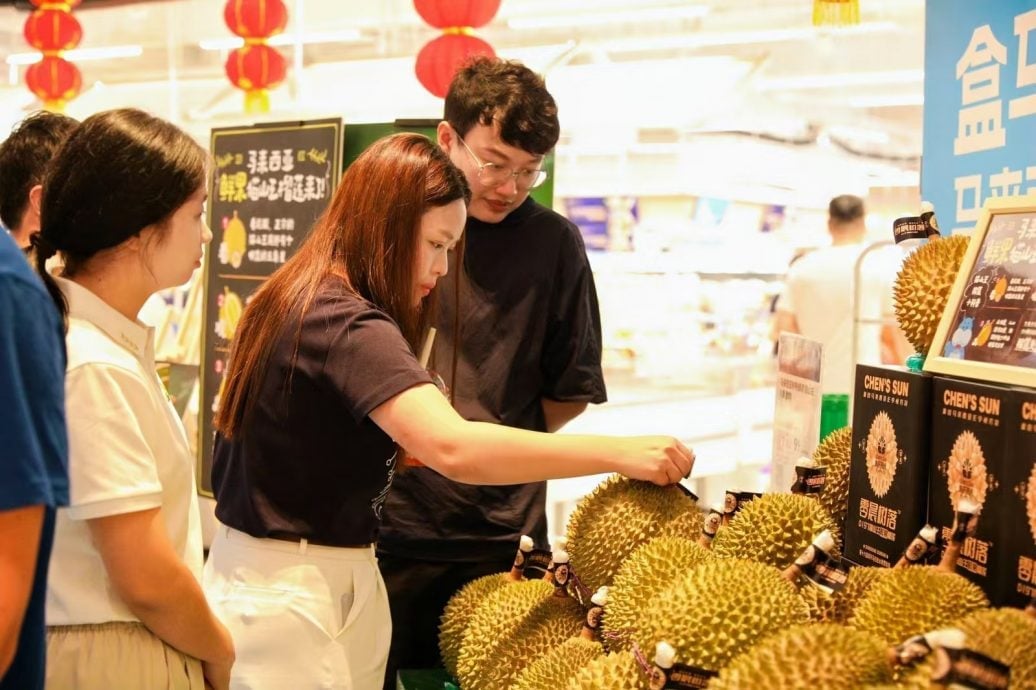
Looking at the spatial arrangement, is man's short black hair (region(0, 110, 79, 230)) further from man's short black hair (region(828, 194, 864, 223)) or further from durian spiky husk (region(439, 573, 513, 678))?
man's short black hair (region(828, 194, 864, 223))

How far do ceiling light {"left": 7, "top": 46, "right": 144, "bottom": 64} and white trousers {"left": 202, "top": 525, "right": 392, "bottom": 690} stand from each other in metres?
8.01

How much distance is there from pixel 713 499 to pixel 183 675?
5246 mm

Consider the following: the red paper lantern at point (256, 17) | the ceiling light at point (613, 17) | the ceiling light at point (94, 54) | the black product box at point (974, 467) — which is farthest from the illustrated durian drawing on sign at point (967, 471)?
the ceiling light at point (94, 54)

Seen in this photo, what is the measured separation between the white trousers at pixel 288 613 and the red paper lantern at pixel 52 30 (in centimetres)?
504

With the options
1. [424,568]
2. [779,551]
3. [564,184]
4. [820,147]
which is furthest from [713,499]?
[779,551]

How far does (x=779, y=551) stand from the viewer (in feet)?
4.82

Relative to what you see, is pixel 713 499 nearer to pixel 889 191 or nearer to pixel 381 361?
pixel 889 191

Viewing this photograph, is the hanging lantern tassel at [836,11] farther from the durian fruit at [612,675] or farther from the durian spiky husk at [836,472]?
the durian fruit at [612,675]

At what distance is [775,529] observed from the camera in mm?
1476

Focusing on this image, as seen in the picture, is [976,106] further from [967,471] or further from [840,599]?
[840,599]

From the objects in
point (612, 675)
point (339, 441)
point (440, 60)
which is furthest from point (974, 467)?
point (440, 60)

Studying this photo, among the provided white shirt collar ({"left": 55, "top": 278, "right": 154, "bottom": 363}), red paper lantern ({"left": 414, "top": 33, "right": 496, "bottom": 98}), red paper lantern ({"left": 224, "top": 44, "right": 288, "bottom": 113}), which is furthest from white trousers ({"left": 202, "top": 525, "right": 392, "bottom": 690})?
red paper lantern ({"left": 224, "top": 44, "right": 288, "bottom": 113})

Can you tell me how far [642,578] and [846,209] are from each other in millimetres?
4154

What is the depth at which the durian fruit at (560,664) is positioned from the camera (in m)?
1.50
